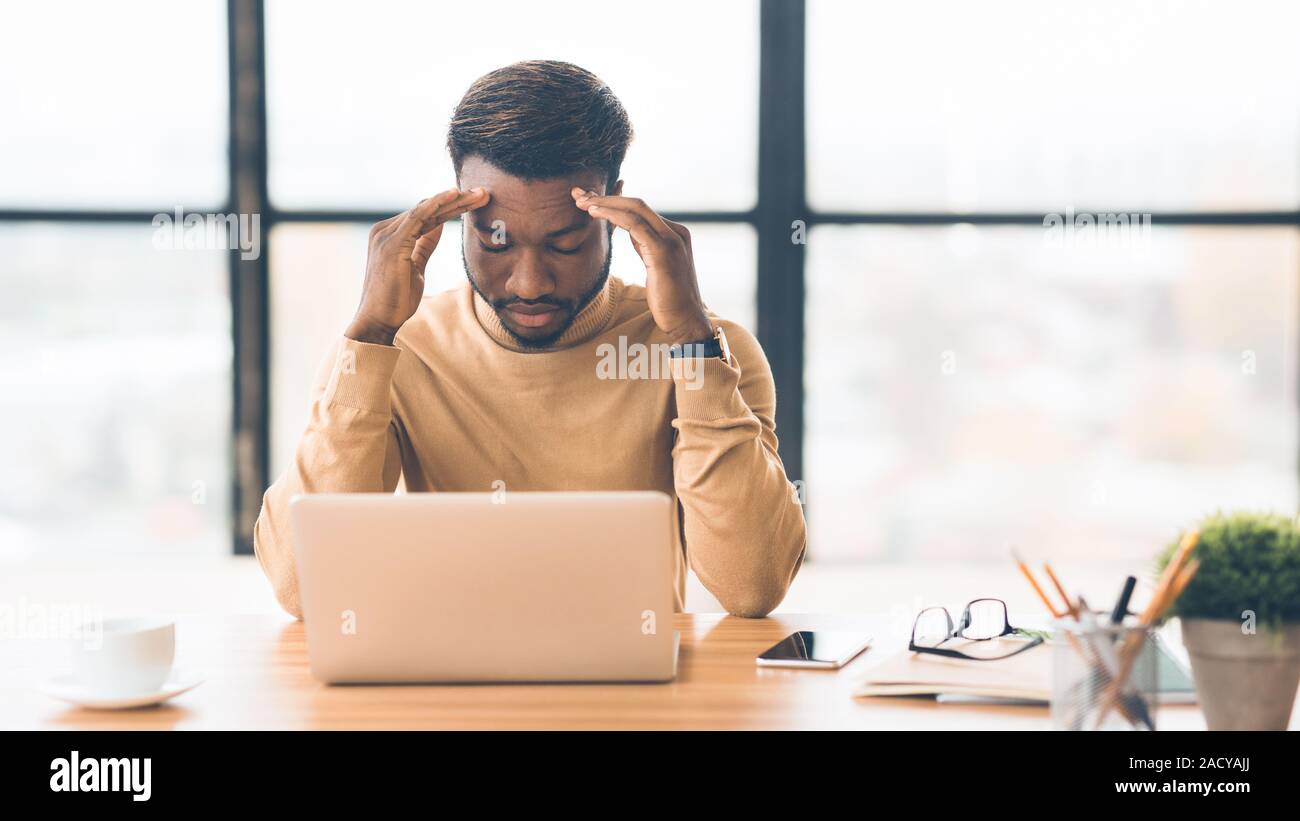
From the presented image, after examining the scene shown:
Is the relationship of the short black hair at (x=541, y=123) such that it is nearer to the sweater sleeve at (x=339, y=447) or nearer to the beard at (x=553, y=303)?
the beard at (x=553, y=303)

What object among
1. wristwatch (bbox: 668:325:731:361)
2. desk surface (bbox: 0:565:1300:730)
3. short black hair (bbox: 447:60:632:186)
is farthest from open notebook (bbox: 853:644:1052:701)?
short black hair (bbox: 447:60:632:186)

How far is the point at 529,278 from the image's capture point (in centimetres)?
166

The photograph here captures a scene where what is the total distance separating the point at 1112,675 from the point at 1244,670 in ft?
0.42

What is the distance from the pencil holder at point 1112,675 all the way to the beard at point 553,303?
1.00m

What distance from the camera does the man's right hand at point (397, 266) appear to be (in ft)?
5.23

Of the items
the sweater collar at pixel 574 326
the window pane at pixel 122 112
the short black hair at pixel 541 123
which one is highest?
the window pane at pixel 122 112

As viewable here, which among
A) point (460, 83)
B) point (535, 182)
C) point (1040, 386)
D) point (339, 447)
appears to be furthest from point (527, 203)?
point (1040, 386)

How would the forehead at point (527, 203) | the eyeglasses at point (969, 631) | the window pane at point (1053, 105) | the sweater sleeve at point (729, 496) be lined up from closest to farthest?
the eyeglasses at point (969, 631), the sweater sleeve at point (729, 496), the forehead at point (527, 203), the window pane at point (1053, 105)

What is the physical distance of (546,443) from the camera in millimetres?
1753

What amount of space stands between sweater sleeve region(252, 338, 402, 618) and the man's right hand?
0.04 meters

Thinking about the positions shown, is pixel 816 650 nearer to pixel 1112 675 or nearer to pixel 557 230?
pixel 1112 675

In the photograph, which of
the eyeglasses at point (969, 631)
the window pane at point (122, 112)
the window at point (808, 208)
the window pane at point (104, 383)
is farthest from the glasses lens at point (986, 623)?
the window pane at point (122, 112)

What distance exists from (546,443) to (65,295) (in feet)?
5.30

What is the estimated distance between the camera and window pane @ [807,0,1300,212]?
265cm
